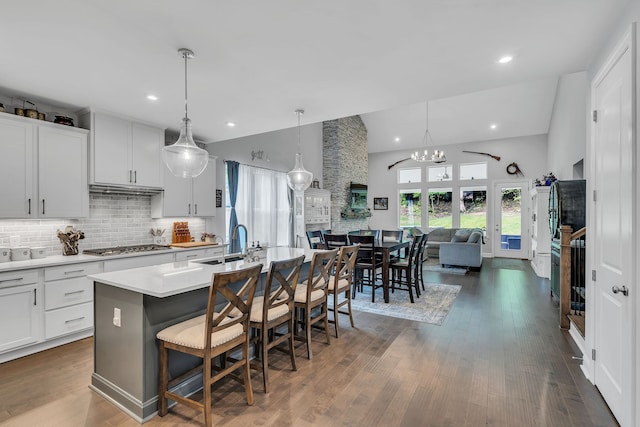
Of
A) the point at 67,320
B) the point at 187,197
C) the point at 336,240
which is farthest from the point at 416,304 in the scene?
the point at 67,320

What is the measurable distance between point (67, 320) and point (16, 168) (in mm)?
1648

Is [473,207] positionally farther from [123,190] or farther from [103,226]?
[103,226]

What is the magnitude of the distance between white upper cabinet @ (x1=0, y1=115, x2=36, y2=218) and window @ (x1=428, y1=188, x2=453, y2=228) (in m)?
10.1

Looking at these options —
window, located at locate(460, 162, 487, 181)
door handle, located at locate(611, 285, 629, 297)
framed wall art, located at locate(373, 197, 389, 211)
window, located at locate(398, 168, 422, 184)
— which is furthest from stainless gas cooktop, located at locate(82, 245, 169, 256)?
window, located at locate(460, 162, 487, 181)

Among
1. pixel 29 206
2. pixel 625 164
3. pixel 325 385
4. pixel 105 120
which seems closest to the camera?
pixel 625 164

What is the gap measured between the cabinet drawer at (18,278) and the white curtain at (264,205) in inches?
128

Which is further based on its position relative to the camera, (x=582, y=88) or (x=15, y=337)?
(x=582, y=88)

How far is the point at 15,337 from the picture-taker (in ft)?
9.61

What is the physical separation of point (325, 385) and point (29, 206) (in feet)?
11.5

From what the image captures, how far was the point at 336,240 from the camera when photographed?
5.05m

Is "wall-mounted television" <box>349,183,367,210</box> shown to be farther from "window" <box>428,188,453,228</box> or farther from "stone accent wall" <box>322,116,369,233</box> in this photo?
Result: "window" <box>428,188,453,228</box>

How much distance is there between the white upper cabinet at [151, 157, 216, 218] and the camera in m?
4.58

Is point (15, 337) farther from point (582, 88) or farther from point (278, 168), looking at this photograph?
point (582, 88)

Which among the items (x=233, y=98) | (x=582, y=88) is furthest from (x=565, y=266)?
(x=233, y=98)
